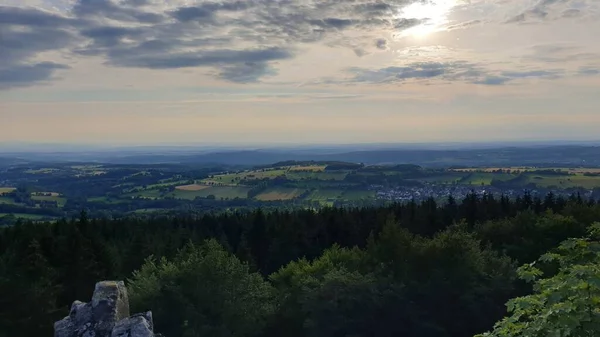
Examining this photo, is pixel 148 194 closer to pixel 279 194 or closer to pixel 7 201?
pixel 7 201

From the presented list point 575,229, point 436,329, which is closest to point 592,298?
point 436,329

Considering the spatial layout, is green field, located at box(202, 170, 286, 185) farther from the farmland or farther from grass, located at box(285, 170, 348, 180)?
grass, located at box(285, 170, 348, 180)

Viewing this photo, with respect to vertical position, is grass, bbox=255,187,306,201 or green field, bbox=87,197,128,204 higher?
grass, bbox=255,187,306,201

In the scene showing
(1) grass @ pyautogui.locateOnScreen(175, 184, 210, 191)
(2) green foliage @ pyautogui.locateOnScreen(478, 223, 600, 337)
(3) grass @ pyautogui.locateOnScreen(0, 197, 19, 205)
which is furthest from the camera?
(1) grass @ pyautogui.locateOnScreen(175, 184, 210, 191)

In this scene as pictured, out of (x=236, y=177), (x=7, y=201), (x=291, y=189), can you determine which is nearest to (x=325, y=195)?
(x=291, y=189)

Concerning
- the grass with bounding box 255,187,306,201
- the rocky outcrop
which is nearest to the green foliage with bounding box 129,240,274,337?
the rocky outcrop

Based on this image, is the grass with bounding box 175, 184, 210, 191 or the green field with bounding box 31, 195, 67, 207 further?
the grass with bounding box 175, 184, 210, 191
